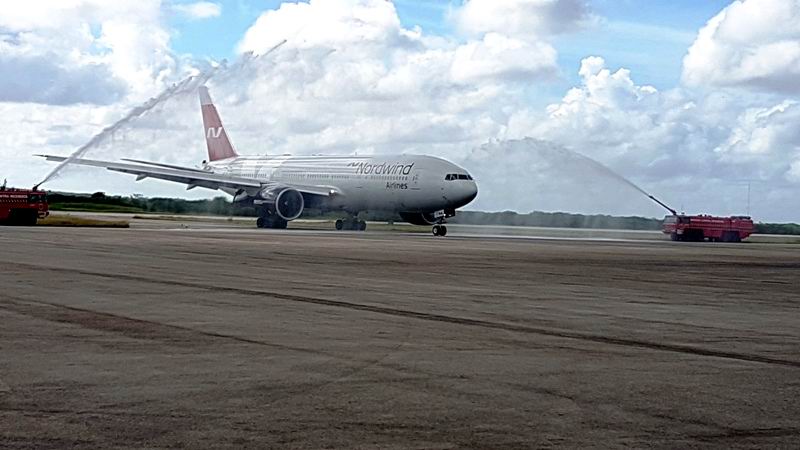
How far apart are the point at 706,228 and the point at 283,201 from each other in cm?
2861

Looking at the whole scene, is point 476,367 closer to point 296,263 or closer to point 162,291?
point 162,291

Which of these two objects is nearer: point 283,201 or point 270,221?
point 283,201

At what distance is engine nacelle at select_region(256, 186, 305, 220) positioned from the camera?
6178 cm

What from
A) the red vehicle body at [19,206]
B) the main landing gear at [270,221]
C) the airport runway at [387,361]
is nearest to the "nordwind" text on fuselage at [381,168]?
the main landing gear at [270,221]

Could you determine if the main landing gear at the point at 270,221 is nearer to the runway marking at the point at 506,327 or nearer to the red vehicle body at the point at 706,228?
the red vehicle body at the point at 706,228

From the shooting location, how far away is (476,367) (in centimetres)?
1048

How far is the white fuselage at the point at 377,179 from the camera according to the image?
57500 mm

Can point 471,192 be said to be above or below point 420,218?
above

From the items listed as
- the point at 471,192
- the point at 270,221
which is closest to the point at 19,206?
the point at 270,221

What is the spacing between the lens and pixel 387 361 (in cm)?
1070

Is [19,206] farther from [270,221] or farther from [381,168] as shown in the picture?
[381,168]

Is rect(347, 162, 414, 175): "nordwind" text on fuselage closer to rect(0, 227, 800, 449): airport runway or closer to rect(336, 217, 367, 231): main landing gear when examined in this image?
rect(336, 217, 367, 231): main landing gear

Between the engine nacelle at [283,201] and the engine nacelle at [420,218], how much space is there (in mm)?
6257

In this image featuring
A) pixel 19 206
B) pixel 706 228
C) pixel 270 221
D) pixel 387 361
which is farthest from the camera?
pixel 706 228
